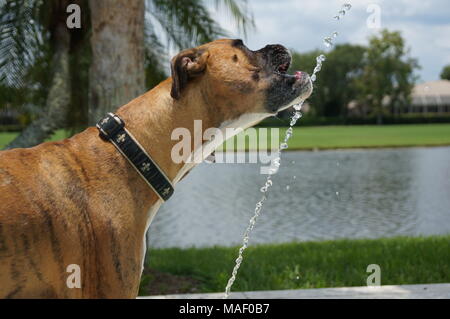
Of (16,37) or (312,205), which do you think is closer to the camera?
(16,37)

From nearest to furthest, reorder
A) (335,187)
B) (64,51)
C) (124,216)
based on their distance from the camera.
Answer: (124,216), (64,51), (335,187)

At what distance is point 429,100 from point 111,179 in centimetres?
8639

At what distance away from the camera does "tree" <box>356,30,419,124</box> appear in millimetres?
70688

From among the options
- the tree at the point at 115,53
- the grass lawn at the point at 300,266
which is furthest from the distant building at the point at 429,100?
the tree at the point at 115,53

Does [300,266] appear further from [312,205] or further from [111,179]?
[312,205]

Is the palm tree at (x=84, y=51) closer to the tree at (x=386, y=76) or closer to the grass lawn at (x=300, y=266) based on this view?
the grass lawn at (x=300, y=266)

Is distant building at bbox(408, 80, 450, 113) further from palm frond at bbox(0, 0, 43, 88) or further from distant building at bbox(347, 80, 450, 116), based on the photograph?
palm frond at bbox(0, 0, 43, 88)

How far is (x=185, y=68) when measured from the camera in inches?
93.1

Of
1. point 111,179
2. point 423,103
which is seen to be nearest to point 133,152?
point 111,179

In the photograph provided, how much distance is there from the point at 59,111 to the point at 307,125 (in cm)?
6383
